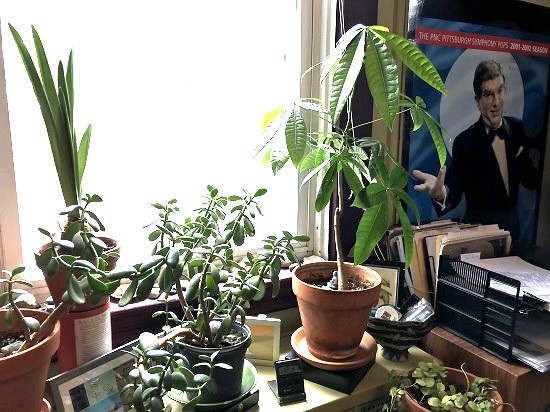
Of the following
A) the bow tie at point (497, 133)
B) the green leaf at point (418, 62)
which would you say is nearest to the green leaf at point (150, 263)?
the green leaf at point (418, 62)

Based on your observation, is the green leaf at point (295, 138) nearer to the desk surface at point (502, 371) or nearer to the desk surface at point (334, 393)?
the desk surface at point (334, 393)

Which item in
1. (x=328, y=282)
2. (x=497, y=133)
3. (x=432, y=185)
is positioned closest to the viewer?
(x=328, y=282)

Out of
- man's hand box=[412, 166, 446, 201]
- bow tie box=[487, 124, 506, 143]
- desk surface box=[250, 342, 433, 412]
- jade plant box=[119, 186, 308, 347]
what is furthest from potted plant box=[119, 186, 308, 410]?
bow tie box=[487, 124, 506, 143]

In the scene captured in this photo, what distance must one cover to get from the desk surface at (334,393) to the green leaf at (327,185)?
1.46 feet

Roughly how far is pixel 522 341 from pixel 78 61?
130 centimetres

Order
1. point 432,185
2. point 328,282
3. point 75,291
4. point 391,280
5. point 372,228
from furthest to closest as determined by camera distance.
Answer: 1. point 432,185
2. point 391,280
3. point 328,282
4. point 372,228
5. point 75,291

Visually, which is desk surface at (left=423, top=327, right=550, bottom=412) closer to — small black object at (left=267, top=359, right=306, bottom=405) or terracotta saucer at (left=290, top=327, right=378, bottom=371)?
terracotta saucer at (left=290, top=327, right=378, bottom=371)

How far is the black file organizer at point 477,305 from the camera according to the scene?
3.66 feet

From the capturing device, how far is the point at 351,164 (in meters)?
1.01

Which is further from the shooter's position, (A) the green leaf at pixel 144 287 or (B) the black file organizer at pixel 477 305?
(B) the black file organizer at pixel 477 305

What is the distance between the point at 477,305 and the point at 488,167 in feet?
2.34

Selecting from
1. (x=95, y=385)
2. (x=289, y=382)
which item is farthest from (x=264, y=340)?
(x=95, y=385)

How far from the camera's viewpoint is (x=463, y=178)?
1647 millimetres

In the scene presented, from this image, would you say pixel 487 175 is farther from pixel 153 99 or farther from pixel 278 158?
pixel 153 99
